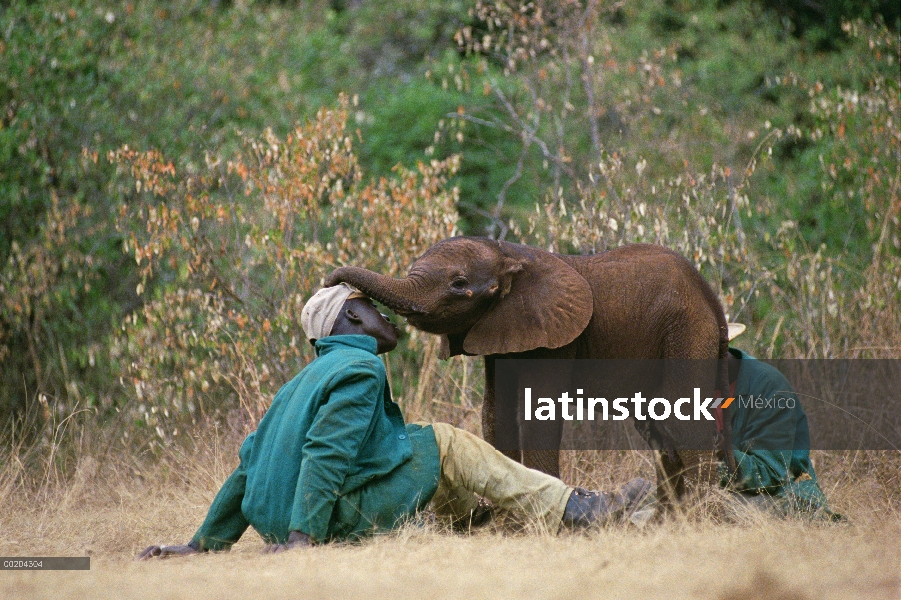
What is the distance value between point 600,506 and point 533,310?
1136mm

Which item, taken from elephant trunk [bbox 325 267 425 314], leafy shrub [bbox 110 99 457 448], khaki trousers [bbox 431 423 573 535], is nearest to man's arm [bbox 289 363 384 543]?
khaki trousers [bbox 431 423 573 535]

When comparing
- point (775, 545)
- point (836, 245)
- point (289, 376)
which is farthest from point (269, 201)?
point (836, 245)

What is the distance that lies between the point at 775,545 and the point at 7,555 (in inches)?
147

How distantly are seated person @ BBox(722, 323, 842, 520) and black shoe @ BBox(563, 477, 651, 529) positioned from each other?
0.89 m

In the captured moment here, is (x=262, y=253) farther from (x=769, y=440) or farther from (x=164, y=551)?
(x=769, y=440)

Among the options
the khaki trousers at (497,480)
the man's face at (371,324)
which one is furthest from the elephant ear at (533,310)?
the khaki trousers at (497,480)

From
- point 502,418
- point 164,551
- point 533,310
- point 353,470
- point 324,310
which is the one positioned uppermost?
point 324,310

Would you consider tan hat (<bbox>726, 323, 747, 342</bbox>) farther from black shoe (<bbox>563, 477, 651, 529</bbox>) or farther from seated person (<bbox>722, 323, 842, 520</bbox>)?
black shoe (<bbox>563, 477, 651, 529</bbox>)

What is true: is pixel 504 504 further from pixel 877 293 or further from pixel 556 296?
pixel 877 293

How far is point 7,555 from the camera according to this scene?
6.02 meters

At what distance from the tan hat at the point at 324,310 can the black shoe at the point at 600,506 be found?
1353 mm

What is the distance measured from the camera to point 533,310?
6.10m

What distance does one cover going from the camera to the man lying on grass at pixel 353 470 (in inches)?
199

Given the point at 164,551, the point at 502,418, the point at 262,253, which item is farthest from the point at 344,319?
the point at 262,253
